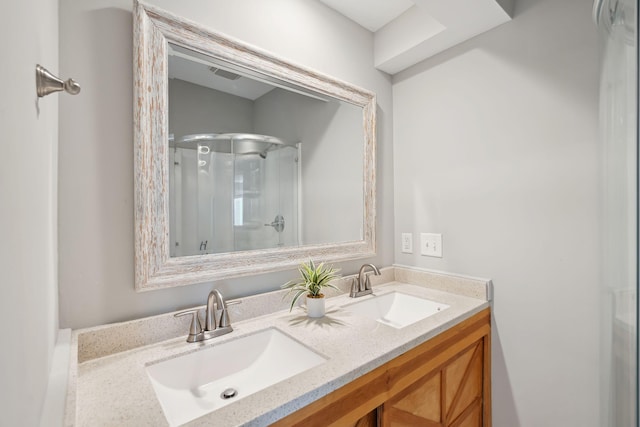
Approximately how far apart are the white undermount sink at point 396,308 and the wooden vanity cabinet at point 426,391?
22cm

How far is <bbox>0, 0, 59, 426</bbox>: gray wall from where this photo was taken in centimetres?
33

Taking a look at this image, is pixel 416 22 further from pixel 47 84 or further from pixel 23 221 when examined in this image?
pixel 23 221

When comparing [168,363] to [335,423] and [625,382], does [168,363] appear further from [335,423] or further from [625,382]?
[625,382]

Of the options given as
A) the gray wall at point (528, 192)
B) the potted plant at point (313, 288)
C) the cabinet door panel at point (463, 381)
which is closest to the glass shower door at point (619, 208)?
the gray wall at point (528, 192)

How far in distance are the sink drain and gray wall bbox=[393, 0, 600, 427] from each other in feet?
3.78

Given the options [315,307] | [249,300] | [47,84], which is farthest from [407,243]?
[47,84]

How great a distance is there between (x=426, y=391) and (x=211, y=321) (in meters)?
0.80

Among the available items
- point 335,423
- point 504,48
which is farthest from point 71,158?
point 504,48

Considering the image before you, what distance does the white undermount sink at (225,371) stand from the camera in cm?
85

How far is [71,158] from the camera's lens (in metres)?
0.88

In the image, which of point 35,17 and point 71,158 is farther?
point 71,158

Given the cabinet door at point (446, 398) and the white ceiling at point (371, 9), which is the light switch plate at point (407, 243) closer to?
the cabinet door at point (446, 398)

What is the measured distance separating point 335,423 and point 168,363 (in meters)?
0.51

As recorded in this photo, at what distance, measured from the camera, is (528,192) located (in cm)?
127
